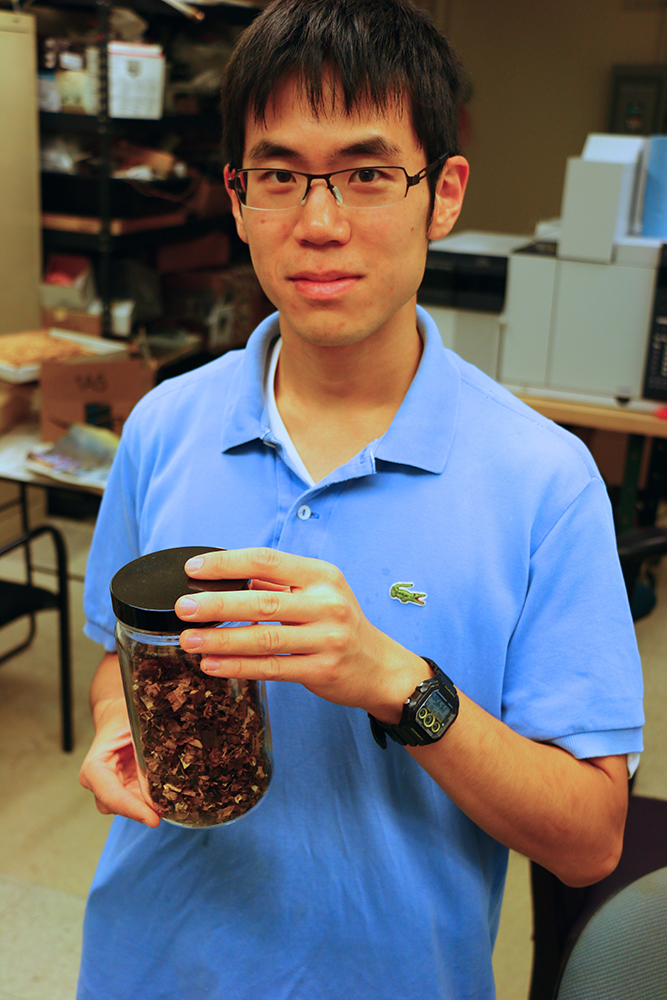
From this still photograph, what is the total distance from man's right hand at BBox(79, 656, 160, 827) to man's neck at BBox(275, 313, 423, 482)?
1.15ft

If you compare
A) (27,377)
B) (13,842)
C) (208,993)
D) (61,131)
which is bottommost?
(13,842)

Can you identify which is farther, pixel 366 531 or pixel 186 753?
pixel 366 531

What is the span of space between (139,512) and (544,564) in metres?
0.48

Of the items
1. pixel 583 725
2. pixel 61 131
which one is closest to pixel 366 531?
pixel 583 725

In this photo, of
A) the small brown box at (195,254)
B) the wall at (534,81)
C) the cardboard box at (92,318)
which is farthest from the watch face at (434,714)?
the wall at (534,81)

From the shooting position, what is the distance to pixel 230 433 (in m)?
0.95

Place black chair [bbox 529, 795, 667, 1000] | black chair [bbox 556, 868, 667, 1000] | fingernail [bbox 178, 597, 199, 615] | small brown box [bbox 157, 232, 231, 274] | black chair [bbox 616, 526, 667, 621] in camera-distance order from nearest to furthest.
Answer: fingernail [bbox 178, 597, 199, 615] < black chair [bbox 556, 868, 667, 1000] < black chair [bbox 529, 795, 667, 1000] < black chair [bbox 616, 526, 667, 621] < small brown box [bbox 157, 232, 231, 274]

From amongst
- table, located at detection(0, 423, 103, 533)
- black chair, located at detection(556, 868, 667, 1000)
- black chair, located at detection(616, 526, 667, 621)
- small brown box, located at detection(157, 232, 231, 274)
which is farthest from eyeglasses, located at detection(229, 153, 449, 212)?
small brown box, located at detection(157, 232, 231, 274)

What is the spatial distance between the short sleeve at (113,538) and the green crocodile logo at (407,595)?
0.37 m

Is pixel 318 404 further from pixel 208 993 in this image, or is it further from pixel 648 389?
pixel 648 389

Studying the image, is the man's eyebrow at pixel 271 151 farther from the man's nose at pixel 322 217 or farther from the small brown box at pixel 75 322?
the small brown box at pixel 75 322

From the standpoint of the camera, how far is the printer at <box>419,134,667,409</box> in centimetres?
261

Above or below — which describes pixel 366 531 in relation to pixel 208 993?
above

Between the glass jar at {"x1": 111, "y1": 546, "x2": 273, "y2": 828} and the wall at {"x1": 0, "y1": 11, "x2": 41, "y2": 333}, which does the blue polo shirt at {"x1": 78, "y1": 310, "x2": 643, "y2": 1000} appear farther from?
the wall at {"x1": 0, "y1": 11, "x2": 41, "y2": 333}
